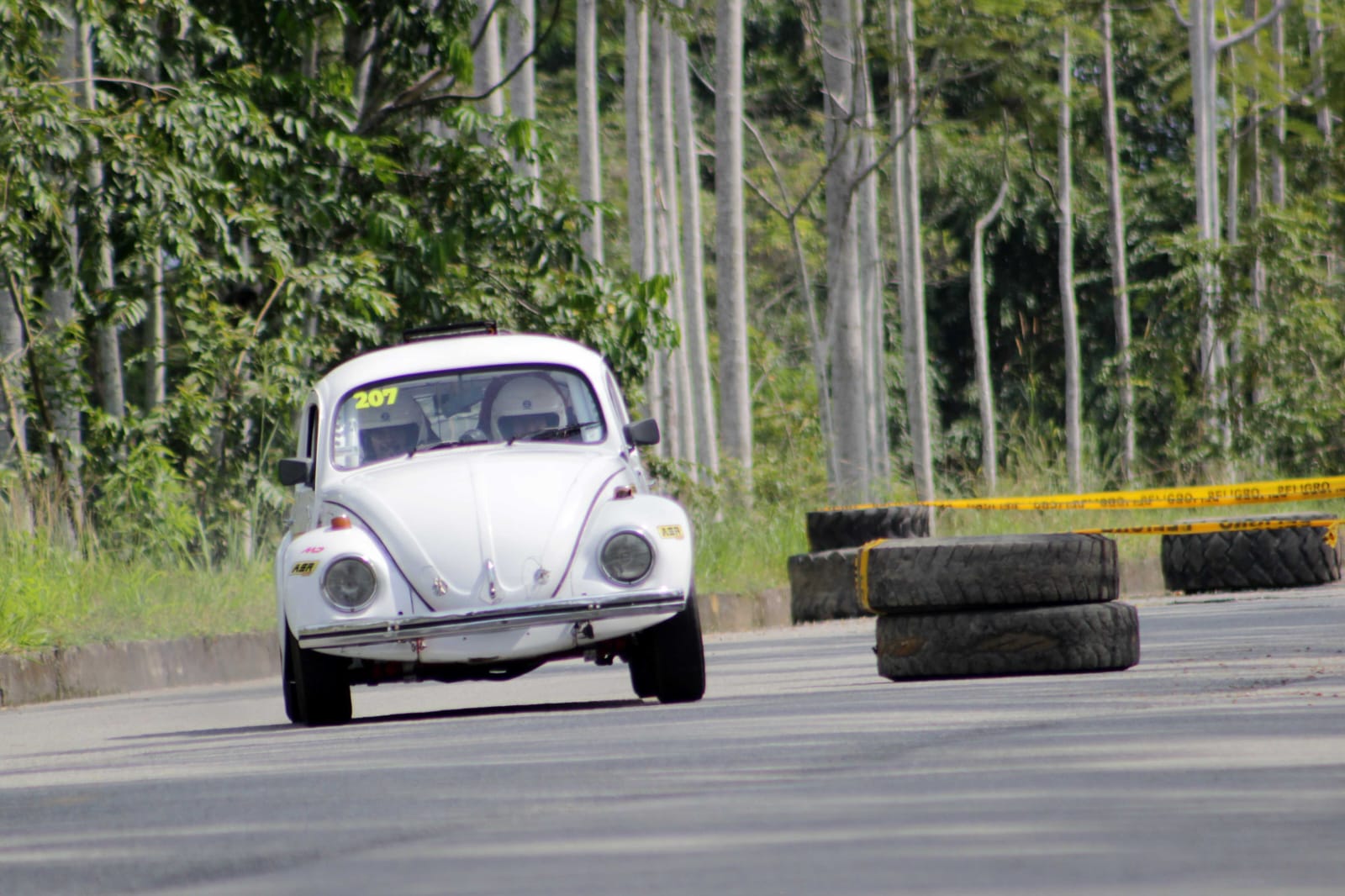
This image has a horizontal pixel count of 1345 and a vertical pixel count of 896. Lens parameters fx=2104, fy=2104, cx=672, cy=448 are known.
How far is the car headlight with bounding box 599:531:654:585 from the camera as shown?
877cm

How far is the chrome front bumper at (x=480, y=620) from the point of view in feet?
28.1

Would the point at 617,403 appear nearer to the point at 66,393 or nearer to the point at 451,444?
the point at 451,444

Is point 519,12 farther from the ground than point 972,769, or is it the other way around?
point 519,12

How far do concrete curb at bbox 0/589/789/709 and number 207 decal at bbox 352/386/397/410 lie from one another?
3237 mm

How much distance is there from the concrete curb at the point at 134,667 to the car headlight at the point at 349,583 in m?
4.07

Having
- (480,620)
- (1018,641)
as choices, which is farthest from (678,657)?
(1018,641)

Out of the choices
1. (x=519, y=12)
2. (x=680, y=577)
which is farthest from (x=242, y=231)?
(x=680, y=577)

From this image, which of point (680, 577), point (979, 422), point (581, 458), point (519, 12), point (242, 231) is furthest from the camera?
point (979, 422)

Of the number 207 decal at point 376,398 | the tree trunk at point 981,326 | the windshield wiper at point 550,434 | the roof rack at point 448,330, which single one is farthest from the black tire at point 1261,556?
the tree trunk at point 981,326

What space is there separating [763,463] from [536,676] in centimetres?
2582

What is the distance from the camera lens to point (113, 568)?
14812 millimetres

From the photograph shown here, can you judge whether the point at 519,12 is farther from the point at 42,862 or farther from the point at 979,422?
the point at 979,422

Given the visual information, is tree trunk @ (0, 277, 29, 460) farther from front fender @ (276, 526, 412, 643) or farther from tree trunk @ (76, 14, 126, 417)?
front fender @ (276, 526, 412, 643)

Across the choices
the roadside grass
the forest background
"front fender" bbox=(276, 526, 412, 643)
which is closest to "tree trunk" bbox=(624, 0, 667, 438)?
the forest background
